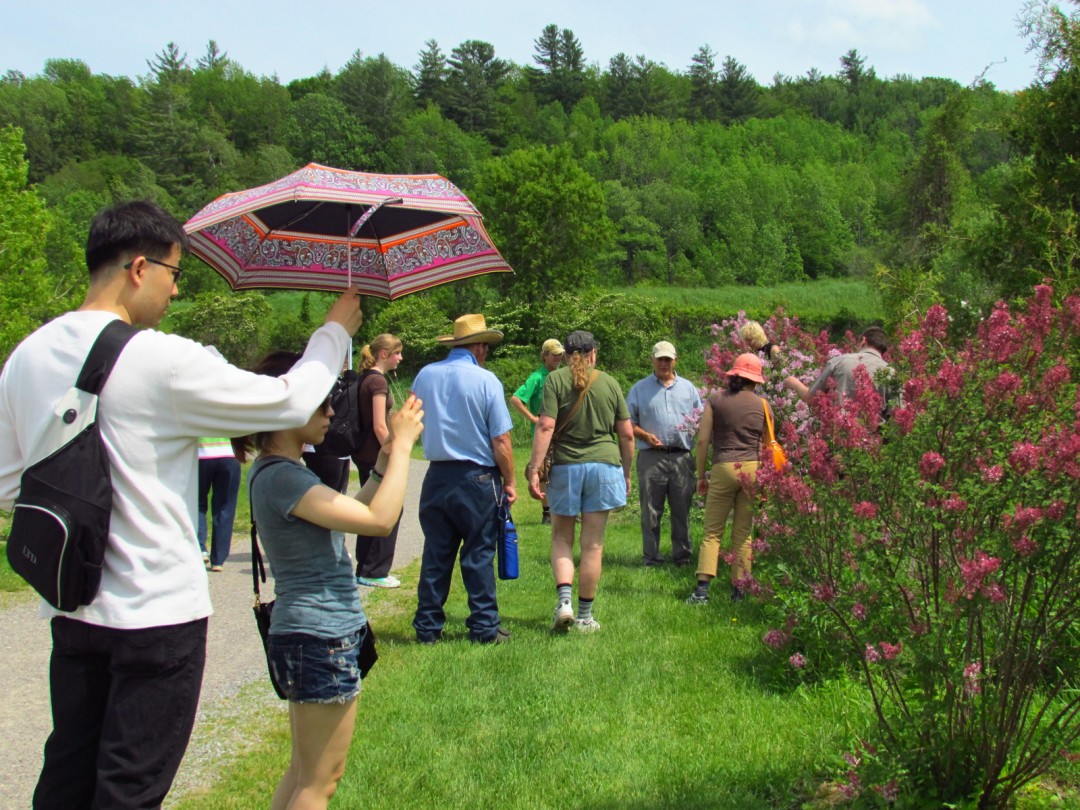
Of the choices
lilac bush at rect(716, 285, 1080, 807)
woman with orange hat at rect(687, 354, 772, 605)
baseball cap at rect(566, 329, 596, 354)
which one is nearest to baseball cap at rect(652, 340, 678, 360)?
woman with orange hat at rect(687, 354, 772, 605)

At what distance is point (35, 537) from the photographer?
2498 millimetres

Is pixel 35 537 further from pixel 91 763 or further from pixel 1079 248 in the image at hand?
pixel 1079 248

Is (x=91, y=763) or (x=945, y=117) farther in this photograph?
(x=945, y=117)

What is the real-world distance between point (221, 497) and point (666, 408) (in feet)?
13.7

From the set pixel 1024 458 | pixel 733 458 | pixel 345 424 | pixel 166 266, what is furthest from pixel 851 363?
pixel 166 266

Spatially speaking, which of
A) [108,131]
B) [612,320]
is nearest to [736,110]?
[108,131]

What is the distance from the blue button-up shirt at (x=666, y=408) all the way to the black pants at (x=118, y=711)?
691 cm

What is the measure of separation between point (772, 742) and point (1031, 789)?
115 centimetres

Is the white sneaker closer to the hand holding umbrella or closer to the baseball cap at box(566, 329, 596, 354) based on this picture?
the baseball cap at box(566, 329, 596, 354)

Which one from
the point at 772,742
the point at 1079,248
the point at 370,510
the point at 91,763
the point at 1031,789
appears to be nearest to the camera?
the point at 91,763

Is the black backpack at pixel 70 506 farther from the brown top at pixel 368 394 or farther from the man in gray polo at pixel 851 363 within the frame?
the man in gray polo at pixel 851 363

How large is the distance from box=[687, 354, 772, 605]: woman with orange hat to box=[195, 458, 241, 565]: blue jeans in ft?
14.1

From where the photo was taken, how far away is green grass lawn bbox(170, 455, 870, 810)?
4.21 m

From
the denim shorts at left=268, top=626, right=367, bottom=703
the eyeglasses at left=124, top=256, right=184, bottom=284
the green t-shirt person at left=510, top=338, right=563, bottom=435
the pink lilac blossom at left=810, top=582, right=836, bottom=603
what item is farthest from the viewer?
the green t-shirt person at left=510, top=338, right=563, bottom=435
